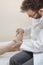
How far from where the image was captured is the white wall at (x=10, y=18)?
2353 mm

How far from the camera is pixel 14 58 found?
152 cm

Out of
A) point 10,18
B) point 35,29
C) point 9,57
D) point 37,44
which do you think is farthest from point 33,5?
point 10,18

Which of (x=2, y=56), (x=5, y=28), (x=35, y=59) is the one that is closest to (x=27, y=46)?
(x=35, y=59)

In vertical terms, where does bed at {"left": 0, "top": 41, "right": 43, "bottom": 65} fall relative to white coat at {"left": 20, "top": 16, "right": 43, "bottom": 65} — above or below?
below

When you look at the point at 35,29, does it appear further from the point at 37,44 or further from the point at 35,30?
the point at 37,44

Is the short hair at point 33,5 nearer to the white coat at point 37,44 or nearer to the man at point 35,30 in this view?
the man at point 35,30

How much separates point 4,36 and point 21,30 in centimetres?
72

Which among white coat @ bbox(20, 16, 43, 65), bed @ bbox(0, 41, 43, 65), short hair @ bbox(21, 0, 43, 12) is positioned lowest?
bed @ bbox(0, 41, 43, 65)

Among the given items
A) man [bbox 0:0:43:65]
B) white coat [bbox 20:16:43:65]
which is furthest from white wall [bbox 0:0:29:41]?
white coat [bbox 20:16:43:65]

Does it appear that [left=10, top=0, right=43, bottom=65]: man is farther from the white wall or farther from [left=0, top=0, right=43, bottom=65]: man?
the white wall

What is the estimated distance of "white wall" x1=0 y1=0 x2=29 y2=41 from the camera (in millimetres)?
2353

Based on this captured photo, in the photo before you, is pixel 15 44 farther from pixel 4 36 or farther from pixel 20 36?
pixel 4 36

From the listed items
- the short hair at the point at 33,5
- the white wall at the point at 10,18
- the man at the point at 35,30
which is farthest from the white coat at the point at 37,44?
the white wall at the point at 10,18

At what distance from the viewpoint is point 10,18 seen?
7.88 feet
